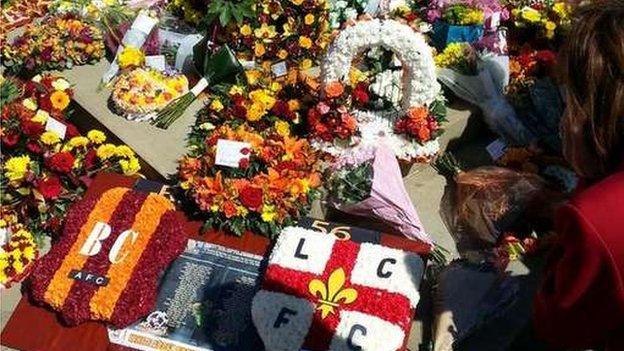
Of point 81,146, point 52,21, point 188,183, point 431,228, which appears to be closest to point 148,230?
point 188,183

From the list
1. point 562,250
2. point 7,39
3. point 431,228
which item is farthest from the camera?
point 7,39

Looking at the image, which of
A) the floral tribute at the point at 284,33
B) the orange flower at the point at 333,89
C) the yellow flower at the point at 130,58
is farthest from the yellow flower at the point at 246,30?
the orange flower at the point at 333,89

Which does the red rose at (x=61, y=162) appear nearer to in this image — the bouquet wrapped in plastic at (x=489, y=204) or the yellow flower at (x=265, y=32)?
the yellow flower at (x=265, y=32)

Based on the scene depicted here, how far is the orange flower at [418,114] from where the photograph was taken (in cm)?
450

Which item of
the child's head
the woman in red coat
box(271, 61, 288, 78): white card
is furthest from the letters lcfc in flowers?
the child's head

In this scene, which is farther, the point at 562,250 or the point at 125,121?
the point at 125,121

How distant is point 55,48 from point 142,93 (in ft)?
3.17

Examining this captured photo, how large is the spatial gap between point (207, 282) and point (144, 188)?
861 mm

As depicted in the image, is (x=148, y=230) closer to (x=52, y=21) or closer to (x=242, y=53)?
(x=242, y=53)

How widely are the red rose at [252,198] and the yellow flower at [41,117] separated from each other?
1.55 metres

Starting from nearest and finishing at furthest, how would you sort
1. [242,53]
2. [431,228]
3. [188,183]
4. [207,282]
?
[207,282] → [188,183] → [431,228] → [242,53]

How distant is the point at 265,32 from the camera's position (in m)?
5.28

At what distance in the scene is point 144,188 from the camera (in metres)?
4.39

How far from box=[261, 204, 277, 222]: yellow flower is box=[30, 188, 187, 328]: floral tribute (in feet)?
1.62
